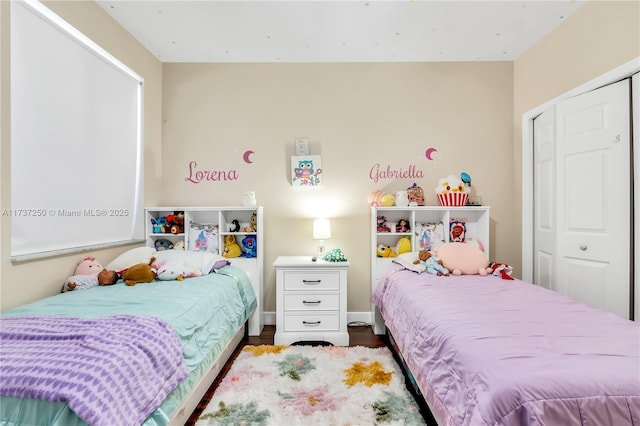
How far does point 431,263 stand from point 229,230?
1.88m

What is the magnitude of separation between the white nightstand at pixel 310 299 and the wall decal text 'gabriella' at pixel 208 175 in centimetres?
109

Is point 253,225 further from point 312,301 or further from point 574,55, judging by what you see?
point 574,55

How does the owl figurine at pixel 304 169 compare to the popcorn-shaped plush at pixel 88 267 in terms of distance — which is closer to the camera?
the popcorn-shaped plush at pixel 88 267

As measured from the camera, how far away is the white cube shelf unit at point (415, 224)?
9.55 feet

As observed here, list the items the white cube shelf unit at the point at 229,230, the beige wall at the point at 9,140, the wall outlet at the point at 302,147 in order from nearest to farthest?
the beige wall at the point at 9,140 → the white cube shelf unit at the point at 229,230 → the wall outlet at the point at 302,147

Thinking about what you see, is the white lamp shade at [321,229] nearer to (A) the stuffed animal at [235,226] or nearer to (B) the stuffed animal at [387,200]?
(B) the stuffed animal at [387,200]

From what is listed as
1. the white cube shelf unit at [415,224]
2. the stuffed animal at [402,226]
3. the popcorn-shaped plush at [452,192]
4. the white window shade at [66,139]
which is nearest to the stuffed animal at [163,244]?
the white window shade at [66,139]

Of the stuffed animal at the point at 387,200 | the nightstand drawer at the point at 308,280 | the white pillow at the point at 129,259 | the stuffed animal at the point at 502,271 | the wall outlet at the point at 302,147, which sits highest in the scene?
the wall outlet at the point at 302,147

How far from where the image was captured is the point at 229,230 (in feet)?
10.1

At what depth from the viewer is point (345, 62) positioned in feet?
10.3

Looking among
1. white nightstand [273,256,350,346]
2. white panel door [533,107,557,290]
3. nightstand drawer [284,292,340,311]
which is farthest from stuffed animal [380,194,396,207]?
white panel door [533,107,557,290]

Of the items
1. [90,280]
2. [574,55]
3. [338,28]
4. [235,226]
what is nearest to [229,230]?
[235,226]

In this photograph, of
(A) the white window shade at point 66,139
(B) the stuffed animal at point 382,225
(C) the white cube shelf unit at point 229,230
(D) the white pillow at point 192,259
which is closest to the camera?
(A) the white window shade at point 66,139

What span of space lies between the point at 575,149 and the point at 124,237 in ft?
12.2
